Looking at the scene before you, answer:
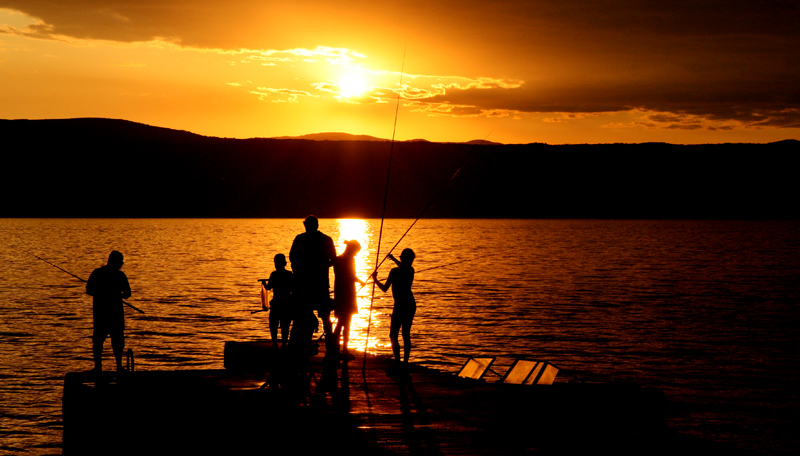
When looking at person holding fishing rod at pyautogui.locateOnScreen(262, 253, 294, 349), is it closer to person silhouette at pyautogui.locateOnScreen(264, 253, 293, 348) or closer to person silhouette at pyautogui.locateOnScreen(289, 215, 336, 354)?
person silhouette at pyautogui.locateOnScreen(264, 253, 293, 348)

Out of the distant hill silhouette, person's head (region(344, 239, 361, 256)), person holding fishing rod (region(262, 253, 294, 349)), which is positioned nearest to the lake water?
person holding fishing rod (region(262, 253, 294, 349))

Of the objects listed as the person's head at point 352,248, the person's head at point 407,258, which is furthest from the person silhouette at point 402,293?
the person's head at point 352,248

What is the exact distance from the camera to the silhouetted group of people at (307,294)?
360 inches

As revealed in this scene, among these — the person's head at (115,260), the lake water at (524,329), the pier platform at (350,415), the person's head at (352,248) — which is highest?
the person's head at (352,248)

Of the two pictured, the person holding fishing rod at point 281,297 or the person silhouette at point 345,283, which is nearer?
the person silhouette at point 345,283

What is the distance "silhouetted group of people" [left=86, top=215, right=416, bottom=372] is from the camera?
30.0ft

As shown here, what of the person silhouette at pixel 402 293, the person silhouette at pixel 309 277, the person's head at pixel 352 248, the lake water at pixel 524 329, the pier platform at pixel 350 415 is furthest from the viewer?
the lake water at pixel 524 329

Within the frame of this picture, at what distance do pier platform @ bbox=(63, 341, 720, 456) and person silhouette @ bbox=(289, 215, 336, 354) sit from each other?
480 mm

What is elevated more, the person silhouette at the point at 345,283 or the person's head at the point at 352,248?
the person's head at the point at 352,248

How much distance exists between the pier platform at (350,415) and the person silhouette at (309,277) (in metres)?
0.48

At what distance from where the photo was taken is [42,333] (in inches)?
787

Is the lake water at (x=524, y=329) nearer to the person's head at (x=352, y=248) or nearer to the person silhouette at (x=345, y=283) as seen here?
the person silhouette at (x=345, y=283)

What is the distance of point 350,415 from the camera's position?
780cm

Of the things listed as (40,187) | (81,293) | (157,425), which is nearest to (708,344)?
(157,425)
